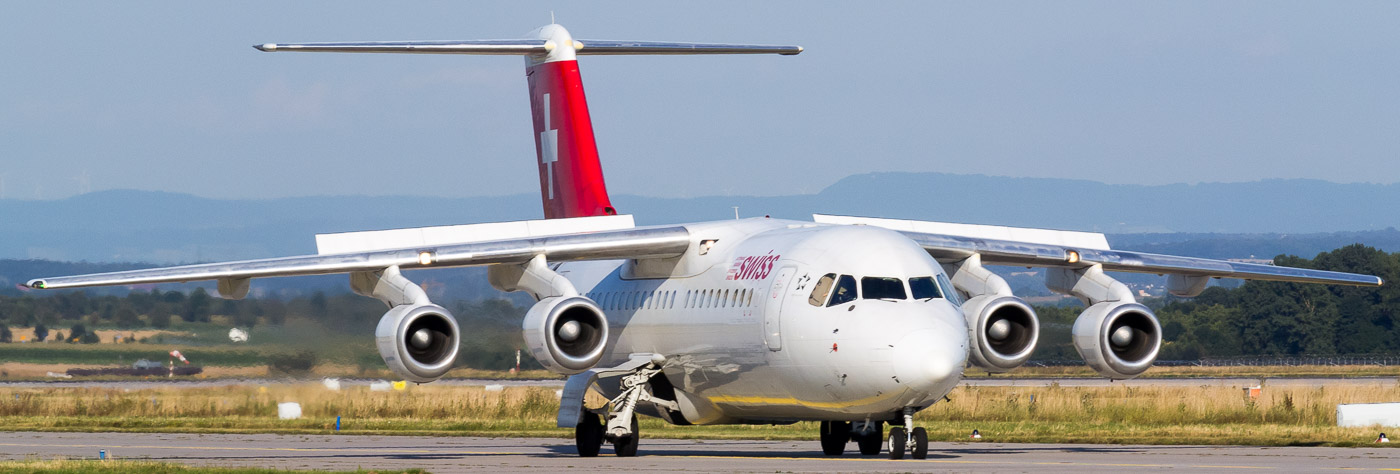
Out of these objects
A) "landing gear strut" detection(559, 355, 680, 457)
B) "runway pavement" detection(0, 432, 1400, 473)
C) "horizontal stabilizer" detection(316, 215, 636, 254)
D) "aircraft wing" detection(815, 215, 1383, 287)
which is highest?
"horizontal stabilizer" detection(316, 215, 636, 254)

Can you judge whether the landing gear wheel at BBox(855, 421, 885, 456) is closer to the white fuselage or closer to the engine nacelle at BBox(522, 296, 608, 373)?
the white fuselage

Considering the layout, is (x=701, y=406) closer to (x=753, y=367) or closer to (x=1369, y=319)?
(x=753, y=367)

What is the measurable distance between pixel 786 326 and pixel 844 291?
77 centimetres

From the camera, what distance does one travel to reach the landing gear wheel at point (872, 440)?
66.2 ft

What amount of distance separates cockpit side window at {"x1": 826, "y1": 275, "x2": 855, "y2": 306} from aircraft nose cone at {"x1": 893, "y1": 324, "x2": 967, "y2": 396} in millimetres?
958

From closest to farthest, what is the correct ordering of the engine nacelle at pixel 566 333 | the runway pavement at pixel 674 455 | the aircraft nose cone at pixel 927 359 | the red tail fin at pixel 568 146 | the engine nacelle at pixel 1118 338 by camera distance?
the aircraft nose cone at pixel 927 359, the runway pavement at pixel 674 455, the engine nacelle at pixel 566 333, the engine nacelle at pixel 1118 338, the red tail fin at pixel 568 146

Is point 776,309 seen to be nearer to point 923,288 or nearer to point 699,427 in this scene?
point 923,288

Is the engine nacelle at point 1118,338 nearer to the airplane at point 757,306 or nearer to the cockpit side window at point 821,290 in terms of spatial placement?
the airplane at point 757,306

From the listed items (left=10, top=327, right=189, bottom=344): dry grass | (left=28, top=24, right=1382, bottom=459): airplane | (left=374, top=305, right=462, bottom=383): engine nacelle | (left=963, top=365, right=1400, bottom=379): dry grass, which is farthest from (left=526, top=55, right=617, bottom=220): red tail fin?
(left=963, top=365, right=1400, bottom=379): dry grass

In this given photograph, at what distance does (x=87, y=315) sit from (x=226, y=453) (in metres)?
14.9

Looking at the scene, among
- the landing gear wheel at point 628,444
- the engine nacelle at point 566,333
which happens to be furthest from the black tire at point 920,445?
the landing gear wheel at point 628,444

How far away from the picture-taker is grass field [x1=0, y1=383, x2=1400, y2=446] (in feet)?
82.4

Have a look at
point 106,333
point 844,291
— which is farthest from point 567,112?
point 106,333

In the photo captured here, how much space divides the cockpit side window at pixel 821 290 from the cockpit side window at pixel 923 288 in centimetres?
77
